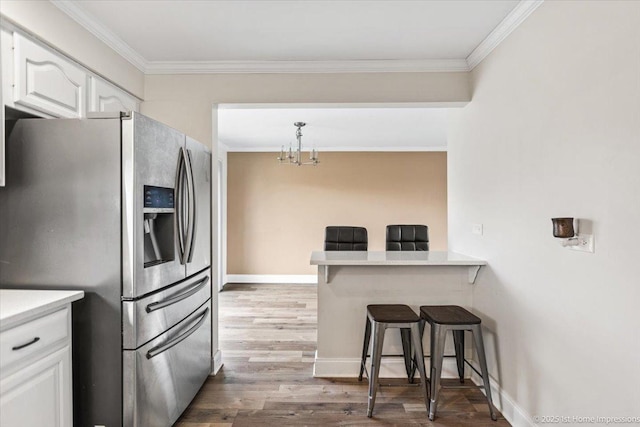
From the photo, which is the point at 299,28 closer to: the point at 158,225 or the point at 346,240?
A: the point at 158,225

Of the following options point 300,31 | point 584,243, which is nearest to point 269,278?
point 300,31

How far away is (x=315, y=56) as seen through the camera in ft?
8.79

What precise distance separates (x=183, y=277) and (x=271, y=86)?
1.65 m

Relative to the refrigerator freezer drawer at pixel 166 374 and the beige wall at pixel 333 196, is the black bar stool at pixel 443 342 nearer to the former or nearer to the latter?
the refrigerator freezer drawer at pixel 166 374

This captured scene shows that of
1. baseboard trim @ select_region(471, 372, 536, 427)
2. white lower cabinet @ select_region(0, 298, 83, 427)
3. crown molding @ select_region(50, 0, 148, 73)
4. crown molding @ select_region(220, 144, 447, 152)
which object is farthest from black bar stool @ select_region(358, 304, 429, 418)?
crown molding @ select_region(220, 144, 447, 152)

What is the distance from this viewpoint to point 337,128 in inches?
188

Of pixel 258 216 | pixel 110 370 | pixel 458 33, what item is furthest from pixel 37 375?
pixel 258 216

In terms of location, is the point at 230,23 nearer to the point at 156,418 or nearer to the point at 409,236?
the point at 156,418

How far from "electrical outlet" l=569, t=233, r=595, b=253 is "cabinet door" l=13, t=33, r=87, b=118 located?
Answer: 2763mm

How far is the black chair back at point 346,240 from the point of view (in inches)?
146

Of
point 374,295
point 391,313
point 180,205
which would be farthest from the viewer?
point 374,295

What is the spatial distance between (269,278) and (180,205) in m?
4.34

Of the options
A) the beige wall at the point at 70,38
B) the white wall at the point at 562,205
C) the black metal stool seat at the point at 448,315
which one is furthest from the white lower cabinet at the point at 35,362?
the white wall at the point at 562,205

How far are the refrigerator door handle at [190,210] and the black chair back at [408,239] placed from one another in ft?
7.10
